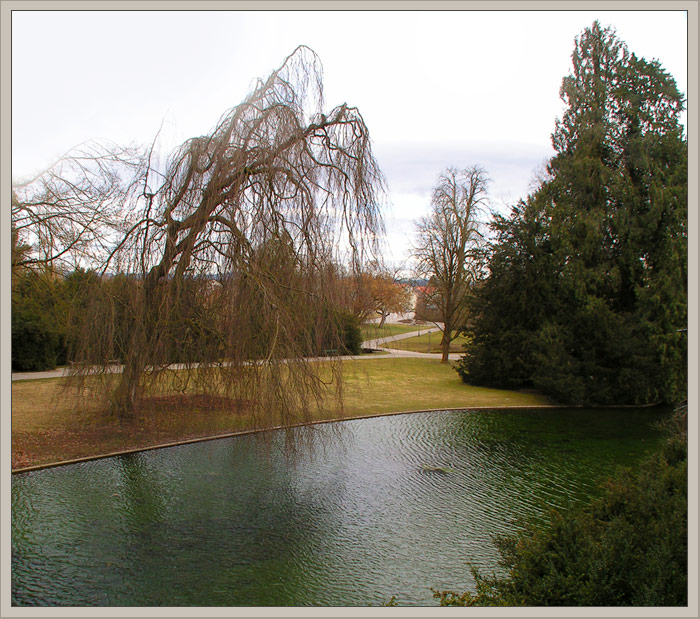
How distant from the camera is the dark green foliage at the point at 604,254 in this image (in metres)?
14.7

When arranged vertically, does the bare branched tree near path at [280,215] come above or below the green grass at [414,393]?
above

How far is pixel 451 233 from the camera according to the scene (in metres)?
21.7

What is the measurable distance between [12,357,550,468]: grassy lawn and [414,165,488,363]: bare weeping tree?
229 inches

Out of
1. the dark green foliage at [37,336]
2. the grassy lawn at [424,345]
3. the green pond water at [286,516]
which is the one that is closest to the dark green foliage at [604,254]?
the green pond water at [286,516]

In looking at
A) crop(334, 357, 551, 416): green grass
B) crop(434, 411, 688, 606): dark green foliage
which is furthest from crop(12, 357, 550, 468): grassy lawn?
crop(434, 411, 688, 606): dark green foliage

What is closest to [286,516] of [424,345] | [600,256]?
[600,256]

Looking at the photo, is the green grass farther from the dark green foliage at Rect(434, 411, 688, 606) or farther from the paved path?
the dark green foliage at Rect(434, 411, 688, 606)

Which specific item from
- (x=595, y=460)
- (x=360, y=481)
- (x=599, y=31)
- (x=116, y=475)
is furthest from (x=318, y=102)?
(x=599, y=31)

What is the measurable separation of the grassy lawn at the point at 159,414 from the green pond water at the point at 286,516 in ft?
1.87

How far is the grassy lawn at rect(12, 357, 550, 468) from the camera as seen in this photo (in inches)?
349

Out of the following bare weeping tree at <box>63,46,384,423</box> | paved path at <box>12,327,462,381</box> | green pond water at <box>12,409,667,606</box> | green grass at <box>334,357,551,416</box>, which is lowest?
green pond water at <box>12,409,667,606</box>

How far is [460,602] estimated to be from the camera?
13.5ft

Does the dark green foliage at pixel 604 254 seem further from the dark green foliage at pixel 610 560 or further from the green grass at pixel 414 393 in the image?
the dark green foliage at pixel 610 560

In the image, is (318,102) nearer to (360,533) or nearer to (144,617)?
(360,533)
